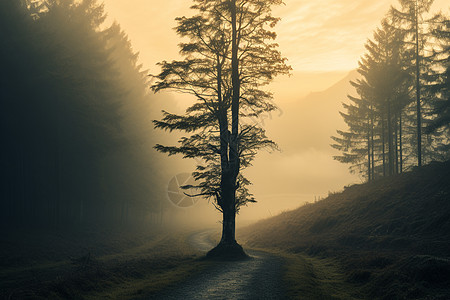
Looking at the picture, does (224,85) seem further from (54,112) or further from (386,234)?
(54,112)

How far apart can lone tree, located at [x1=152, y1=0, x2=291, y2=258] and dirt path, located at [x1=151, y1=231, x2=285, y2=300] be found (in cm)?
485

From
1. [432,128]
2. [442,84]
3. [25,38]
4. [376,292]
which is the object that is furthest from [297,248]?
[25,38]

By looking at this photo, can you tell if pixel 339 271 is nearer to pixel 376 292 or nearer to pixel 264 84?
pixel 376 292

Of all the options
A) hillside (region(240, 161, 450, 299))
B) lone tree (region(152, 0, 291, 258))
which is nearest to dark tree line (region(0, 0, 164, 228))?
lone tree (region(152, 0, 291, 258))

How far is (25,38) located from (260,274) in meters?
29.1

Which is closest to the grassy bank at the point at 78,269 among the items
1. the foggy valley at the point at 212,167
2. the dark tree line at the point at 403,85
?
the foggy valley at the point at 212,167

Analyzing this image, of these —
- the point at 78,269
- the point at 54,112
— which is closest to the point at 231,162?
the point at 78,269

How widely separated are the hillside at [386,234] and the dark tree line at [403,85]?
262 inches

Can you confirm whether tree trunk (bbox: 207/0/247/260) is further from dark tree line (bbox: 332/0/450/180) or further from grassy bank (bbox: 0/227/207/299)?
dark tree line (bbox: 332/0/450/180)

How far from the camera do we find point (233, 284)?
36.3ft

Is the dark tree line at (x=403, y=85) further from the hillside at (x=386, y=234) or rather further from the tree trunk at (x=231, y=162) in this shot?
the tree trunk at (x=231, y=162)

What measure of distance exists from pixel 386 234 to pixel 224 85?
13294 mm

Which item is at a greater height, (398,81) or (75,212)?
(398,81)

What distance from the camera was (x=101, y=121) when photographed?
32.2 meters
